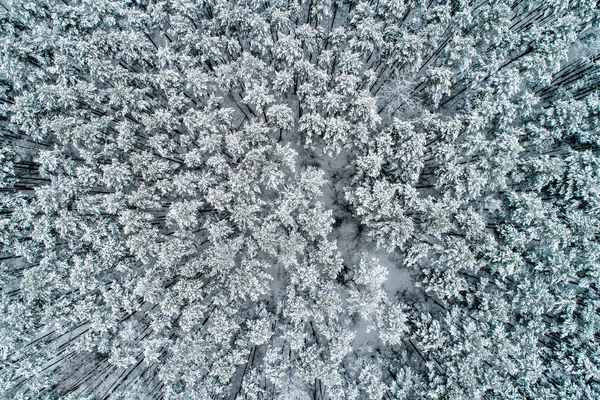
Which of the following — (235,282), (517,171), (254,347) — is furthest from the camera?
(254,347)

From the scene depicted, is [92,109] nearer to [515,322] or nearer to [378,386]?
[378,386]

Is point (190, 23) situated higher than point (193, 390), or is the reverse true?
point (190, 23)

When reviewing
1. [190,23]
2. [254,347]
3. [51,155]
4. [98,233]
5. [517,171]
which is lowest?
[254,347]

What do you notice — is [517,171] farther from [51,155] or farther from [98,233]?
[51,155]

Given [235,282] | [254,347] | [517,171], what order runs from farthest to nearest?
[254,347] → [517,171] → [235,282]

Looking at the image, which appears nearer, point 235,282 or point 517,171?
point 235,282

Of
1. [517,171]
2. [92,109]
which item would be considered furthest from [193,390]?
[517,171]
